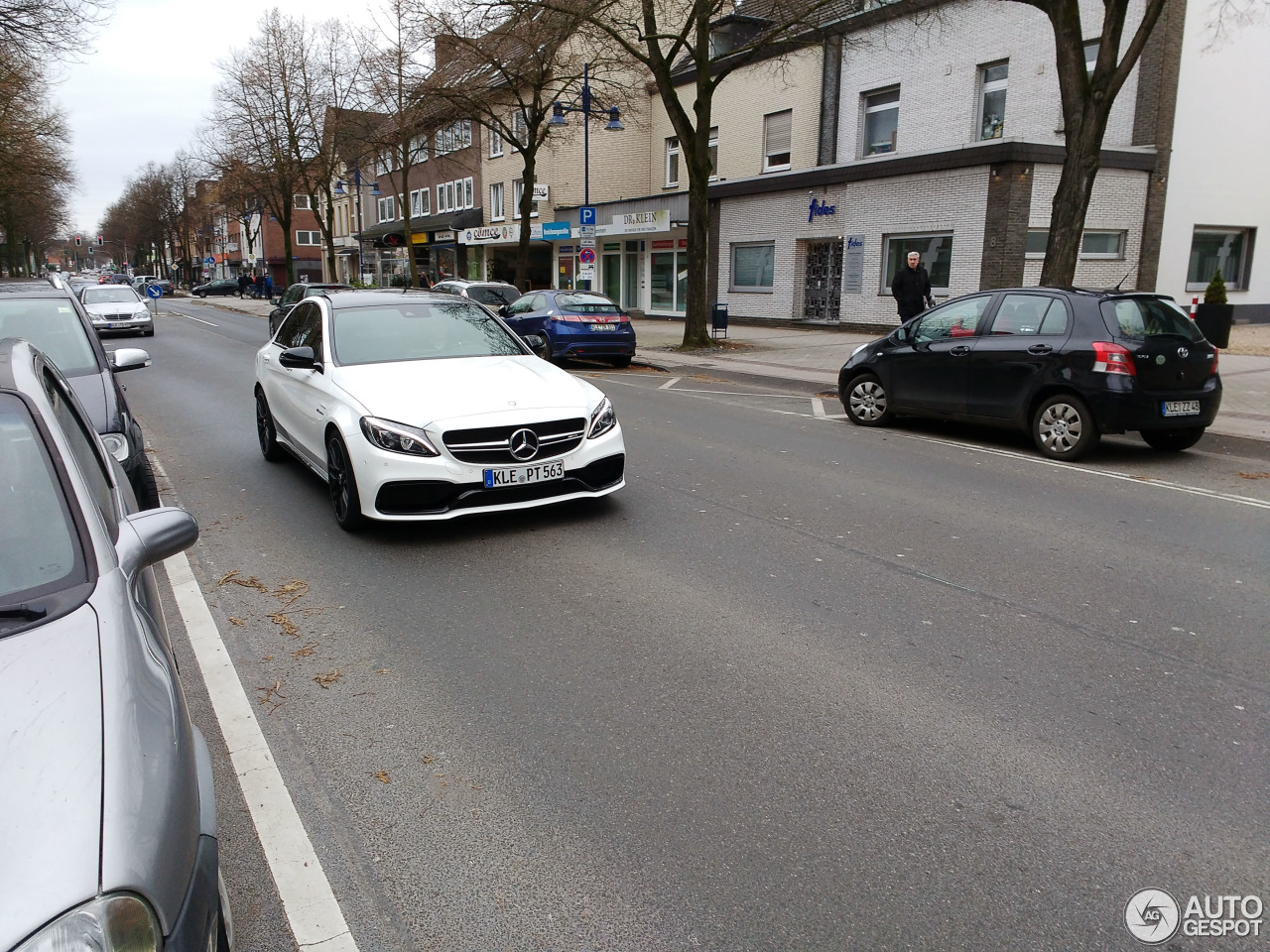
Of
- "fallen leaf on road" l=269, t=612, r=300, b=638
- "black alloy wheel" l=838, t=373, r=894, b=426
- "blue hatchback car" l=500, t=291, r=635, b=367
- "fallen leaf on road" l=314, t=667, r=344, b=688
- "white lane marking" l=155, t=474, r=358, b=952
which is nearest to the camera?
"white lane marking" l=155, t=474, r=358, b=952

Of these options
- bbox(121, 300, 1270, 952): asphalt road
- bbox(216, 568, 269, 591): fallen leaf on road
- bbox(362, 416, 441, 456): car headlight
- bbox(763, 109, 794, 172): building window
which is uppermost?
bbox(763, 109, 794, 172): building window

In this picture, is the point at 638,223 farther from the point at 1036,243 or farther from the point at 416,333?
the point at 416,333

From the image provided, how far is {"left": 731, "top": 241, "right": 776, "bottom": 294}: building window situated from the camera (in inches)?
1106

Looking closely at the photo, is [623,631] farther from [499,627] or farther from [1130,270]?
[1130,270]

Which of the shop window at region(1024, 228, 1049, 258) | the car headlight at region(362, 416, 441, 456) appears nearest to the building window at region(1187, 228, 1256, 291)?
the shop window at region(1024, 228, 1049, 258)

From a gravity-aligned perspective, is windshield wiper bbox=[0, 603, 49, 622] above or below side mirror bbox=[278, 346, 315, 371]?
below

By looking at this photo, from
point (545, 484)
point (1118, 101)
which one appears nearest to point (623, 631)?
point (545, 484)

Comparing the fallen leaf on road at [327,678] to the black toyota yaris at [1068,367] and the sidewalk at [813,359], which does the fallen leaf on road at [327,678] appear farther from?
the sidewalk at [813,359]

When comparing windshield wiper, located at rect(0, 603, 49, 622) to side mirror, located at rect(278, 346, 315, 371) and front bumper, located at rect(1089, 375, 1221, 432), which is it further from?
front bumper, located at rect(1089, 375, 1221, 432)

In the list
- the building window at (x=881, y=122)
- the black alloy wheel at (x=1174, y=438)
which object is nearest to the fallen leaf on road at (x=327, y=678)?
→ the black alloy wheel at (x=1174, y=438)

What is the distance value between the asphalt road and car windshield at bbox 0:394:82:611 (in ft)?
3.41

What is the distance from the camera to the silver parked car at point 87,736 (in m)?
1.61

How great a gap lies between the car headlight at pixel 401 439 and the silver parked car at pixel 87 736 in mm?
2976

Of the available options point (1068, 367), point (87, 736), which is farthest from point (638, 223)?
point (87, 736)
